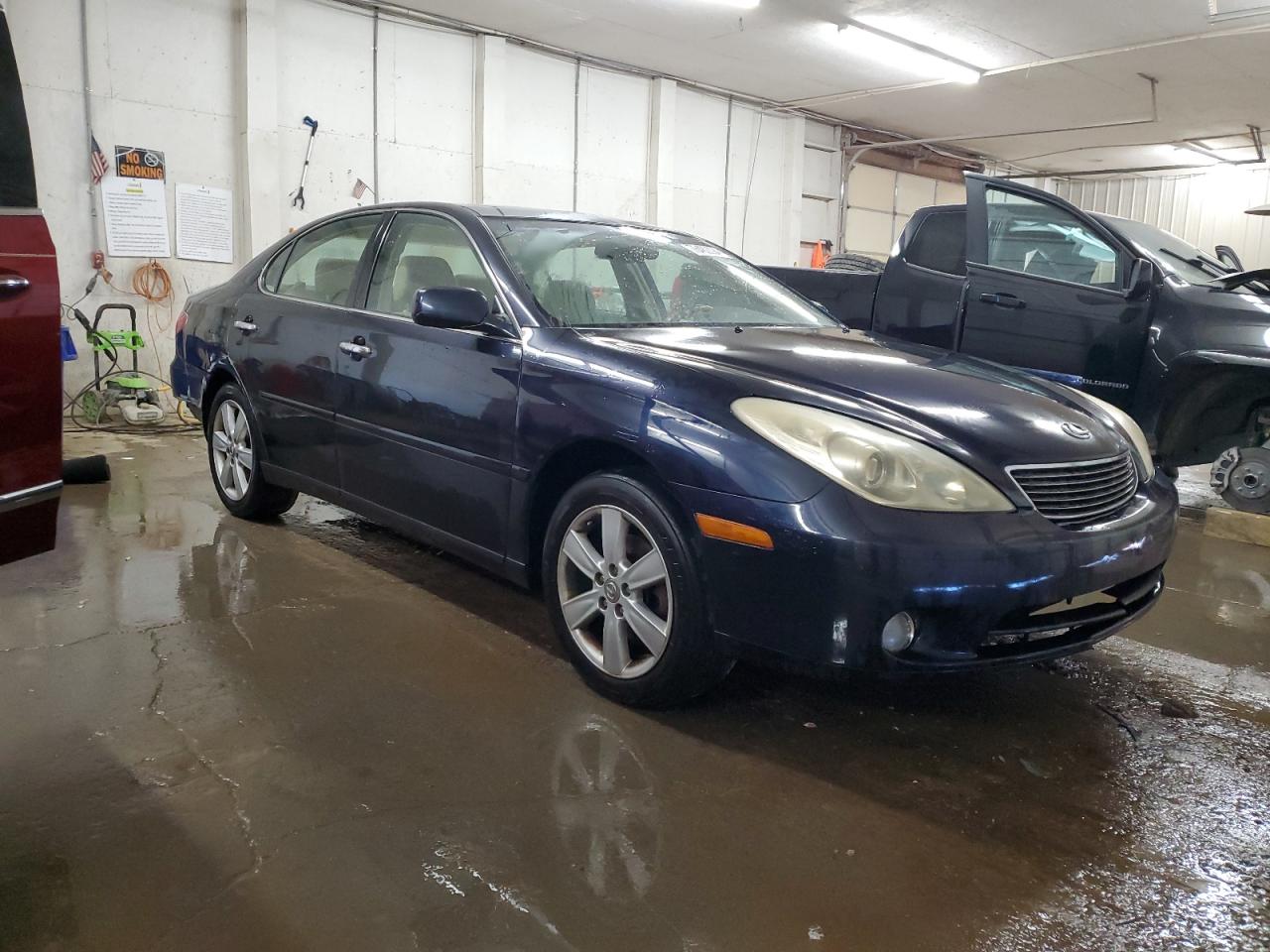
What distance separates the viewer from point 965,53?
33.8ft

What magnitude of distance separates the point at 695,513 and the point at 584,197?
957 cm

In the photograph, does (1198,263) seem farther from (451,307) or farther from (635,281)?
(451,307)

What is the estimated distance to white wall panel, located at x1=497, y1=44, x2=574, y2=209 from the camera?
10.5 meters

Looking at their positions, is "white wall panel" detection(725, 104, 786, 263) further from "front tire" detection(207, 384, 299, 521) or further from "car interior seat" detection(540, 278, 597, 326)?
"car interior seat" detection(540, 278, 597, 326)

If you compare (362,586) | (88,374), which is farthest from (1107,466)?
(88,374)

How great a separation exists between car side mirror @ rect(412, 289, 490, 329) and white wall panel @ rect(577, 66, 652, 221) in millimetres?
8563

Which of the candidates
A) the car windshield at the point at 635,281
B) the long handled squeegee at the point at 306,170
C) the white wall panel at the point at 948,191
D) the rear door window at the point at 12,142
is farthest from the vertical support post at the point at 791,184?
the rear door window at the point at 12,142

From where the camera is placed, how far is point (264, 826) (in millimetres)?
2039

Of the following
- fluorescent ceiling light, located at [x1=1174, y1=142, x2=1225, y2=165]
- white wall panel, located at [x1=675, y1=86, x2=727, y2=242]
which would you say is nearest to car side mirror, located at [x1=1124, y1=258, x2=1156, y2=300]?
white wall panel, located at [x1=675, y1=86, x2=727, y2=242]

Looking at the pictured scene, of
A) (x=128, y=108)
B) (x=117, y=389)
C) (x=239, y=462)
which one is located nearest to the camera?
(x=239, y=462)

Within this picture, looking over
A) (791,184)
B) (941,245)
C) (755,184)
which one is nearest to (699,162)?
(755,184)

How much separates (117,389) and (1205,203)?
1822cm

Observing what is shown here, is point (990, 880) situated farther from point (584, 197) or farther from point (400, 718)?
point (584, 197)

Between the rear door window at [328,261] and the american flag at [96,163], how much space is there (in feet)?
15.5
